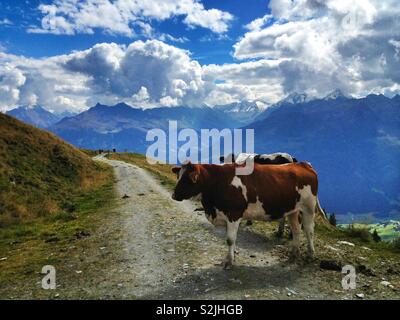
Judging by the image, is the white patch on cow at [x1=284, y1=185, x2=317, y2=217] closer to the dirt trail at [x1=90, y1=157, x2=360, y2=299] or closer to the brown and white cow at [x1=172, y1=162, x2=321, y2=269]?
the brown and white cow at [x1=172, y1=162, x2=321, y2=269]

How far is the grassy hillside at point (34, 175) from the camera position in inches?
1004

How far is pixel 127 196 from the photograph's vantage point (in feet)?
100

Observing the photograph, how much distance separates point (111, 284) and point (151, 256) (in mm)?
2876

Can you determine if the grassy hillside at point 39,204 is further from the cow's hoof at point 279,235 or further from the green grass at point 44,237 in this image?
the cow's hoof at point 279,235

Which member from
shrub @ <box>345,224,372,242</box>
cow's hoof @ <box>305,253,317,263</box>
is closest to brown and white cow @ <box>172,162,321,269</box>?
cow's hoof @ <box>305,253,317,263</box>

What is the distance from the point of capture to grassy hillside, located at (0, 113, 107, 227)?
25511 millimetres

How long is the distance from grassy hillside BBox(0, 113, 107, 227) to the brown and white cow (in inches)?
574

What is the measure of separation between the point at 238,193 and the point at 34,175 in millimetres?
25778

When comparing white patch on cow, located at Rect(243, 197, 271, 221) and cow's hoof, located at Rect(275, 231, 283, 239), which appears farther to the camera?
cow's hoof, located at Rect(275, 231, 283, 239)

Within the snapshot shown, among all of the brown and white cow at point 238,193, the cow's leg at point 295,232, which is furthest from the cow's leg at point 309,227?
the brown and white cow at point 238,193

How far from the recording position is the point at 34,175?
33094 millimetres

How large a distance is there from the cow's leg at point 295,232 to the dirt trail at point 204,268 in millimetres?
491
